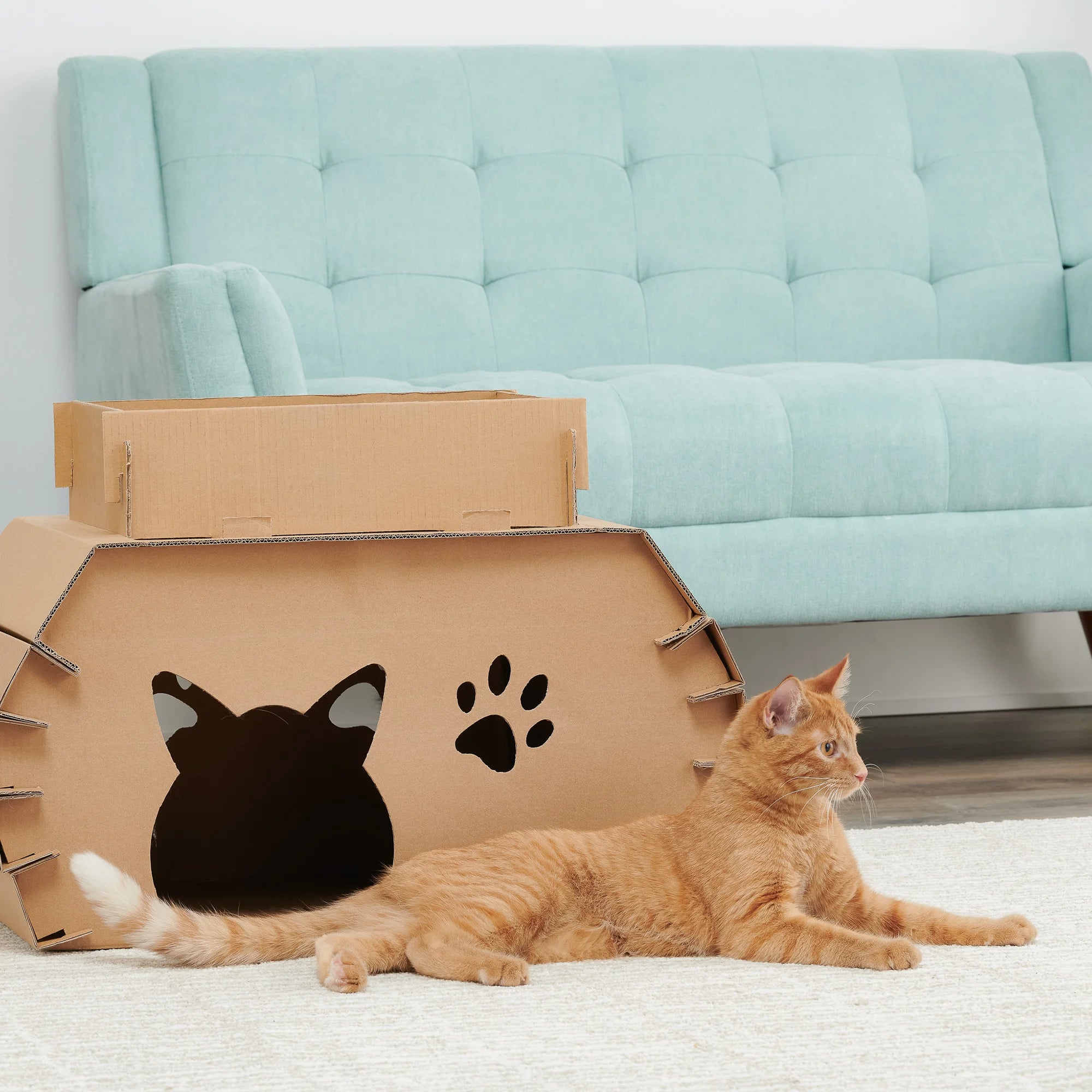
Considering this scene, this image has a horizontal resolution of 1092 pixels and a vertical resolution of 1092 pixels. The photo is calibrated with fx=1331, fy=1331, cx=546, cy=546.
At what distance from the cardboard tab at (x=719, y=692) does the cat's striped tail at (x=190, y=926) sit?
1.27 feet

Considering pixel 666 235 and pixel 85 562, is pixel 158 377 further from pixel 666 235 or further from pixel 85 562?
pixel 666 235

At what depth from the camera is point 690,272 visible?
91.7 inches

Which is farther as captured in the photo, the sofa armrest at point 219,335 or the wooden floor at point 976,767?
the wooden floor at point 976,767

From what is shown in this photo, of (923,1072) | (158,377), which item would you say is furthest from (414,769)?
(158,377)

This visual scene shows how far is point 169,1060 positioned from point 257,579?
45 centimetres

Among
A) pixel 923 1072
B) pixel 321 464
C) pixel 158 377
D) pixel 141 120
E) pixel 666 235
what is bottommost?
pixel 923 1072

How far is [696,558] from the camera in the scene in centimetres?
173

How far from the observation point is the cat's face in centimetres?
115

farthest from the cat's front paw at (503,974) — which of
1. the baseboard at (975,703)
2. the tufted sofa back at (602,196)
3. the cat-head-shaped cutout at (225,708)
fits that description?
the baseboard at (975,703)

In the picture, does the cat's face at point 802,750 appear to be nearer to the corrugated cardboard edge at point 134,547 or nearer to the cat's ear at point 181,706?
the corrugated cardboard edge at point 134,547

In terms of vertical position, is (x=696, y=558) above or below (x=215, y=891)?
above

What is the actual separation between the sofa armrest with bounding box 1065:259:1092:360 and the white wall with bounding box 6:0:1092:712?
20.1 inches

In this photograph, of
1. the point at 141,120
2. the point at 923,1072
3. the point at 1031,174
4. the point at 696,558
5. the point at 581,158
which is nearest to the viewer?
the point at 923,1072

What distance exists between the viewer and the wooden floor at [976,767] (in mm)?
1683
